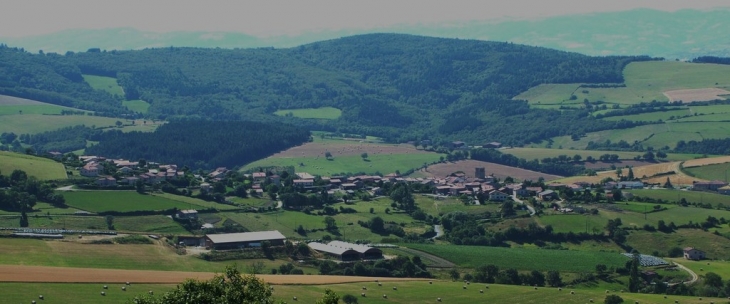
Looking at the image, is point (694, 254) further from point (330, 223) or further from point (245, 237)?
point (245, 237)

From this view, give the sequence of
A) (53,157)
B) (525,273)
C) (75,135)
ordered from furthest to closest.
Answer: (75,135), (53,157), (525,273)

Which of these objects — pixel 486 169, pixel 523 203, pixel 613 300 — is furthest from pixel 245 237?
pixel 486 169

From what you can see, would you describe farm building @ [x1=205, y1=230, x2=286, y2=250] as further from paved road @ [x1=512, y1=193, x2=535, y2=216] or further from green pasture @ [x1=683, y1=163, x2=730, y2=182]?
green pasture @ [x1=683, y1=163, x2=730, y2=182]

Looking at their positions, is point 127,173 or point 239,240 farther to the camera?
point 127,173

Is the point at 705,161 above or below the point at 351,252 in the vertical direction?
below

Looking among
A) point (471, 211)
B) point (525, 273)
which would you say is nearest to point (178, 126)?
point (471, 211)

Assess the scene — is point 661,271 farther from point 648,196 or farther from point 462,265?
point 648,196

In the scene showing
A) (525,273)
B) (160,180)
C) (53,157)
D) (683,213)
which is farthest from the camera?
(53,157)
